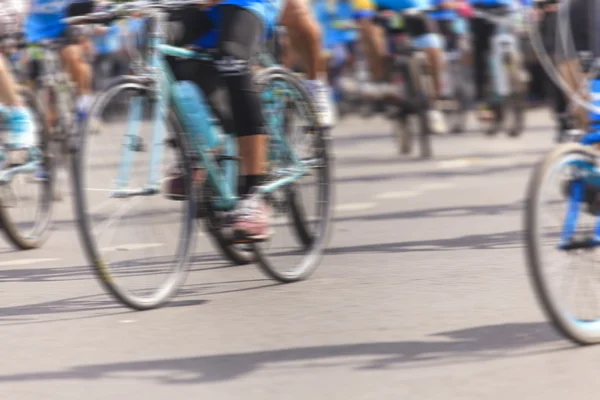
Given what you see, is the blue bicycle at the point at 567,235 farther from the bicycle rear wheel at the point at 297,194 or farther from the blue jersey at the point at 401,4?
the blue jersey at the point at 401,4

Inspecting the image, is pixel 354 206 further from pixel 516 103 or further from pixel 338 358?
pixel 516 103

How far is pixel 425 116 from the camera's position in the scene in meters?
13.5

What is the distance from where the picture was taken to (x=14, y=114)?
7.63m

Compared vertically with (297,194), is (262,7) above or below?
above

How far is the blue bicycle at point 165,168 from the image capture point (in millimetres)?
5523

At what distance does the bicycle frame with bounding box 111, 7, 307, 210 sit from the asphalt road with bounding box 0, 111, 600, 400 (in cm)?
49

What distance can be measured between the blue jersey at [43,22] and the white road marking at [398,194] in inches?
102

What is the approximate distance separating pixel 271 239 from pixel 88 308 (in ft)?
2.83

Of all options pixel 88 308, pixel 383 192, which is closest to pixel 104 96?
pixel 88 308

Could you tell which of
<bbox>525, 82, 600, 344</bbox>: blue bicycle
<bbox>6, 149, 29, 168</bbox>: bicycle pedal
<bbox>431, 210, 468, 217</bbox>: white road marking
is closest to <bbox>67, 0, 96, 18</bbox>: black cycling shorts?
<bbox>525, 82, 600, 344</bbox>: blue bicycle

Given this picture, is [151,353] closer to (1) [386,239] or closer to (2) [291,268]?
(2) [291,268]

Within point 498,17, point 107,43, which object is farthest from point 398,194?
point 107,43

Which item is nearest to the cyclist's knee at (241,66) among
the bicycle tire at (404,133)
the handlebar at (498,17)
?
the bicycle tire at (404,133)

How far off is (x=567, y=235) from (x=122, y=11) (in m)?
1.86
